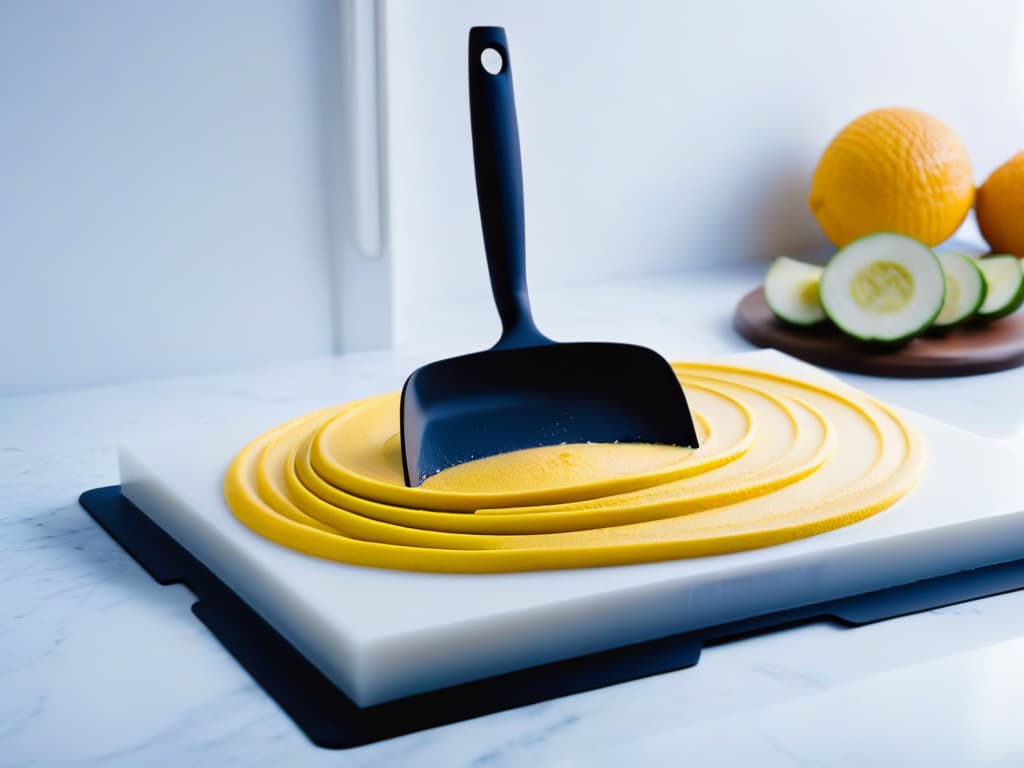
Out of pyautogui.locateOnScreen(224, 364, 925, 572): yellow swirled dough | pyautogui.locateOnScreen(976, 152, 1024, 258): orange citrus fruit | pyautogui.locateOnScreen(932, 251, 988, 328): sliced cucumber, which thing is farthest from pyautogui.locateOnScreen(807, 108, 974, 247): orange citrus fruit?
pyautogui.locateOnScreen(224, 364, 925, 572): yellow swirled dough

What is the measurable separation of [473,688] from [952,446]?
0.35 m

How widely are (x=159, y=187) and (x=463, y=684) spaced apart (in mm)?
559

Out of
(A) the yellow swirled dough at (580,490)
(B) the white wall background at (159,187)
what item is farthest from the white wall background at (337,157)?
(A) the yellow swirled dough at (580,490)

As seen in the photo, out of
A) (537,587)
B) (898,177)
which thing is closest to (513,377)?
(537,587)

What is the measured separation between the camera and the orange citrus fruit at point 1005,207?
1242 mm

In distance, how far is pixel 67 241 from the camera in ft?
3.08

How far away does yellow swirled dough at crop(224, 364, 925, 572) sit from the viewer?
60 centimetres

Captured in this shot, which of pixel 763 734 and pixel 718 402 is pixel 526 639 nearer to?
pixel 763 734

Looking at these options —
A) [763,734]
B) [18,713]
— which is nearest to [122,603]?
[18,713]

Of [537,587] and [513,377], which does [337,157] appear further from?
[537,587]

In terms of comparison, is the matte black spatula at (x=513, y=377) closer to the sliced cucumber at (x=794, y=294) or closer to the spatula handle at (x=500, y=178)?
the spatula handle at (x=500, y=178)

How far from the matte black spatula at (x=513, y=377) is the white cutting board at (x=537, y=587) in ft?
0.44

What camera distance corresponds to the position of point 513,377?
74 cm

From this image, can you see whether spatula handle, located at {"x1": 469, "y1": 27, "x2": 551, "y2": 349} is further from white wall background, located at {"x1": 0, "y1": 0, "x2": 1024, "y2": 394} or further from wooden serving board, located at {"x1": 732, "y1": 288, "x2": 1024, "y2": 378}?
wooden serving board, located at {"x1": 732, "y1": 288, "x2": 1024, "y2": 378}
